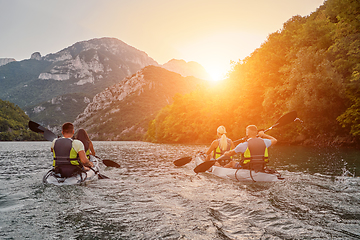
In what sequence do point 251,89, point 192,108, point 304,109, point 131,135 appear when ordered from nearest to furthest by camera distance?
point 304,109 → point 251,89 → point 192,108 → point 131,135

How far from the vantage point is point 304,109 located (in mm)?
25719

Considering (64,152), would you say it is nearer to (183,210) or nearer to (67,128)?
(67,128)

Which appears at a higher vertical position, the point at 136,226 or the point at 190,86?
the point at 190,86

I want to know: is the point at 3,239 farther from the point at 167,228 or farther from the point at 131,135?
the point at 131,135

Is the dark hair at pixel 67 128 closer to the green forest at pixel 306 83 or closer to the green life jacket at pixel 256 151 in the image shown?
the green life jacket at pixel 256 151

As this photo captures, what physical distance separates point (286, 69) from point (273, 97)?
381cm

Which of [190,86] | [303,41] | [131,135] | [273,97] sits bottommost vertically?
[131,135]

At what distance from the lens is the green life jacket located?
8.06 m

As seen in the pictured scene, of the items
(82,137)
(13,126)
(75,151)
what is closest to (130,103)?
(13,126)

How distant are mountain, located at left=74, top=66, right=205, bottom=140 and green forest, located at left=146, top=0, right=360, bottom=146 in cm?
8585

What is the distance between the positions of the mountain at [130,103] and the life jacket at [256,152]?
111791 millimetres

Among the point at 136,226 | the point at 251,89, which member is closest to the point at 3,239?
the point at 136,226

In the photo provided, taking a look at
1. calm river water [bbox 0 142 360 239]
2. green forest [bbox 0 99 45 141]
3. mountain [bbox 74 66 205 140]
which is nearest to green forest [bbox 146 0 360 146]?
calm river water [bbox 0 142 360 239]

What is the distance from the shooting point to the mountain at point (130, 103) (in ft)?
436
